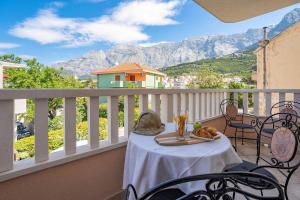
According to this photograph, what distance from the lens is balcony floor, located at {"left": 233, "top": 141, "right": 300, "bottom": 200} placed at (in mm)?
2367

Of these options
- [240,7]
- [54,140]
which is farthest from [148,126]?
[54,140]

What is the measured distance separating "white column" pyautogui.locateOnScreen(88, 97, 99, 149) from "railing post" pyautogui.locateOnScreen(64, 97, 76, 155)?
0.17m

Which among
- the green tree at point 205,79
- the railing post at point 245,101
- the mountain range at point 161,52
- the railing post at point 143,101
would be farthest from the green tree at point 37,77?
the railing post at point 143,101

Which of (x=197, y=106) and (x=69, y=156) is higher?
(x=197, y=106)

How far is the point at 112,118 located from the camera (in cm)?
223

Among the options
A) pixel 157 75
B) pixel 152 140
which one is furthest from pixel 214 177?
pixel 157 75

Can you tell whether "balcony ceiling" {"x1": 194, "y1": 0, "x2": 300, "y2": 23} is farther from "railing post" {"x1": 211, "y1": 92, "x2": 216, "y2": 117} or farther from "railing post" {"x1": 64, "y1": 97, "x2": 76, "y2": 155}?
"railing post" {"x1": 64, "y1": 97, "x2": 76, "y2": 155}

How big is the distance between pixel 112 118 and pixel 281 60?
379 inches

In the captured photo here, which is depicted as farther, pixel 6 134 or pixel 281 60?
pixel 281 60

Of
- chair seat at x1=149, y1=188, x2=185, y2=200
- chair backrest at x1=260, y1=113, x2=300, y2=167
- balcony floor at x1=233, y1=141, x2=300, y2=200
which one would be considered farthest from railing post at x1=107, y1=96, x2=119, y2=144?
balcony floor at x1=233, y1=141, x2=300, y2=200

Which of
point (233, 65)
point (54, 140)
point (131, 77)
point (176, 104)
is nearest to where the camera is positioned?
point (176, 104)

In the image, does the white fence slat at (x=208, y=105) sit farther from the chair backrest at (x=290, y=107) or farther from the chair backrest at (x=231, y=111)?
the chair backrest at (x=290, y=107)

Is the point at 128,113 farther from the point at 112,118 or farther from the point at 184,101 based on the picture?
the point at 184,101

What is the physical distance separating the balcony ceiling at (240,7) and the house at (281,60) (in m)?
4.33
